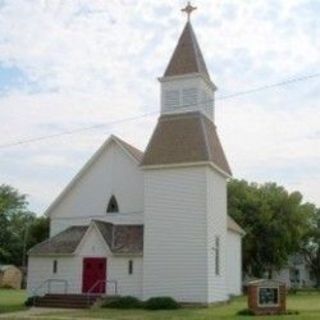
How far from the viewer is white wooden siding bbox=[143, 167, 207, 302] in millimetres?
35500

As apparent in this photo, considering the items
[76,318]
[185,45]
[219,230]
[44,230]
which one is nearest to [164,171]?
[219,230]

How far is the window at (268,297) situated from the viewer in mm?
30516

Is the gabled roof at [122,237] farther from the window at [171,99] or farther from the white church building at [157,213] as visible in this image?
the window at [171,99]

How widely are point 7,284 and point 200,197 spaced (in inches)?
2275

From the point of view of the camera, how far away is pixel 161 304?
3425 cm

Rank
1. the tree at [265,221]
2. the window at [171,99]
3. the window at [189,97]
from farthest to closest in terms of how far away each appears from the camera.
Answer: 1. the tree at [265,221]
2. the window at [171,99]
3. the window at [189,97]

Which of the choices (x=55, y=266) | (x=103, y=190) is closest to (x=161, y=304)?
(x=55, y=266)

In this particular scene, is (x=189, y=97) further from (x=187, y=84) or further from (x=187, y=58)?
(x=187, y=58)

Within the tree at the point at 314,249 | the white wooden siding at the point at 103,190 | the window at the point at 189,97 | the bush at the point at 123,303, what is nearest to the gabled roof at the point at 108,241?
the white wooden siding at the point at 103,190

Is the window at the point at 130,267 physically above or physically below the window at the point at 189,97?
below

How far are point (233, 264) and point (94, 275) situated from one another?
1799 centimetres

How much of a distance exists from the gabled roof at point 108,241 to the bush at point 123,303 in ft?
8.62

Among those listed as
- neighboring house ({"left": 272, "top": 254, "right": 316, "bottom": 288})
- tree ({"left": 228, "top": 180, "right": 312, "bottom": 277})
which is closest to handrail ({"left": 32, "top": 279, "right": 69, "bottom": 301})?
tree ({"left": 228, "top": 180, "right": 312, "bottom": 277})

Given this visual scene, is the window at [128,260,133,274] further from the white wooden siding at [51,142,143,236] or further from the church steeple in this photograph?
the church steeple
